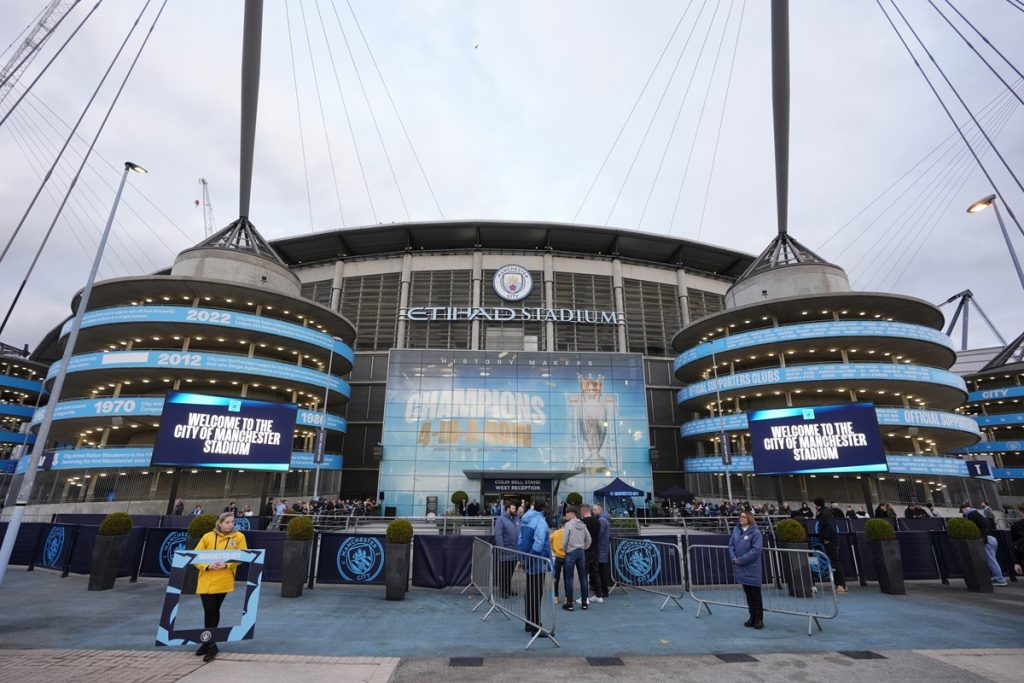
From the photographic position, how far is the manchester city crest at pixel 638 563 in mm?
12094

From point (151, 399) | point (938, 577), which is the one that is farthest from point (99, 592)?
point (151, 399)

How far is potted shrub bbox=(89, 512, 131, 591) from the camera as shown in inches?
444

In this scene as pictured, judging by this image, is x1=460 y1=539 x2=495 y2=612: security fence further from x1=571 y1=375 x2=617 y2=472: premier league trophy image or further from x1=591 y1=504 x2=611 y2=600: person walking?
x1=571 y1=375 x2=617 y2=472: premier league trophy image

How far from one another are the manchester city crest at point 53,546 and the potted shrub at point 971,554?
25055 mm

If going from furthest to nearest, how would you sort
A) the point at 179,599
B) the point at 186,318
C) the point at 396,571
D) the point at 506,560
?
the point at 186,318, the point at 396,571, the point at 506,560, the point at 179,599

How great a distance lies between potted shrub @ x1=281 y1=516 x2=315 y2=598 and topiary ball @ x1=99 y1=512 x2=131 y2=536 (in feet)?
14.2

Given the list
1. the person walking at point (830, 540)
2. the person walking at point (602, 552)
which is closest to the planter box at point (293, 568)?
the person walking at point (602, 552)

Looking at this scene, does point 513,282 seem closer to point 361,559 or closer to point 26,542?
point 361,559

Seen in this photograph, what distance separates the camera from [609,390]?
3731cm

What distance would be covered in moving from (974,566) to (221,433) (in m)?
24.2

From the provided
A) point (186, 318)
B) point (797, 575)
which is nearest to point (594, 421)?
point (797, 575)

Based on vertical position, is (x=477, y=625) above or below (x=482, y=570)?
below

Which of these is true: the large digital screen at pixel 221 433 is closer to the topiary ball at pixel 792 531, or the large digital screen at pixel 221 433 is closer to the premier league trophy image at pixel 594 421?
the topiary ball at pixel 792 531

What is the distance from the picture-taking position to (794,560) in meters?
10.8
